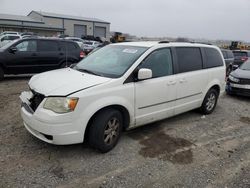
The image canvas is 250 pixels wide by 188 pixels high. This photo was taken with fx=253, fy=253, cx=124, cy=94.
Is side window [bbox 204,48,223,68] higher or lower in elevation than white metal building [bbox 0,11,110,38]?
lower

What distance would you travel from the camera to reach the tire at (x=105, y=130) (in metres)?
3.67

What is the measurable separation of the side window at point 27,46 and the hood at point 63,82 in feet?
18.3

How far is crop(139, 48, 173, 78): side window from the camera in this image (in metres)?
4.42

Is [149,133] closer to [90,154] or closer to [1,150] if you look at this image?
[90,154]

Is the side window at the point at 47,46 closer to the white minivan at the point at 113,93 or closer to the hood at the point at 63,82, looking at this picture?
the white minivan at the point at 113,93

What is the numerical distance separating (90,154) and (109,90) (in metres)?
1.01

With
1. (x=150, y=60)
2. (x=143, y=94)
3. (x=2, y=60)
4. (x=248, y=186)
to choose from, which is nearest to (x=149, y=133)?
(x=143, y=94)

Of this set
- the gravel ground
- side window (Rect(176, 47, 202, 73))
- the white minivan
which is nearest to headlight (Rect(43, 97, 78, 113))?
the white minivan

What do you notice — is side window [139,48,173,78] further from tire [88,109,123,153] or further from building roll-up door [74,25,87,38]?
building roll-up door [74,25,87,38]

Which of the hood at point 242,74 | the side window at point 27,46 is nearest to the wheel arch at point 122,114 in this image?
the hood at point 242,74

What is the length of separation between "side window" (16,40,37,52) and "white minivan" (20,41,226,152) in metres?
5.19

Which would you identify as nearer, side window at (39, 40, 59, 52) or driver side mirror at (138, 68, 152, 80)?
driver side mirror at (138, 68, 152, 80)

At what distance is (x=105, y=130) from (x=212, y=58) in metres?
3.56

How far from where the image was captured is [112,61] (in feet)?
14.7
